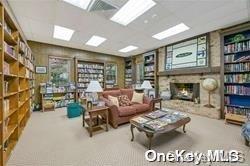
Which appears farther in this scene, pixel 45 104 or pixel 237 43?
pixel 45 104

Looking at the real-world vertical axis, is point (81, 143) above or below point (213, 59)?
below

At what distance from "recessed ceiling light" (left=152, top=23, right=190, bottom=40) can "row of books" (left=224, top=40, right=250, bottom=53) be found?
4.22 ft

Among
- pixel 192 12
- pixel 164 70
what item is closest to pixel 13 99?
pixel 192 12

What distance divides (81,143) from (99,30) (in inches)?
126

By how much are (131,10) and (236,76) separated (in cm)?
342

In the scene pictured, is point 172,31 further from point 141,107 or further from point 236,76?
point 141,107

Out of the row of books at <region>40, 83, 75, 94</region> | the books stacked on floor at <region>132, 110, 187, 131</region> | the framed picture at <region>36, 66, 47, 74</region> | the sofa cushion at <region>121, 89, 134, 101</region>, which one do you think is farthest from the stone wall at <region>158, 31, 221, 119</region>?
the framed picture at <region>36, 66, 47, 74</region>

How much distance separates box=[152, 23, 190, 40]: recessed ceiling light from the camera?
3891 millimetres

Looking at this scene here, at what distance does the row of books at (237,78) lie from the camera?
143 inches

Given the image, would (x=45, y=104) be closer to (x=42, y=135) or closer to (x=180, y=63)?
(x=42, y=135)

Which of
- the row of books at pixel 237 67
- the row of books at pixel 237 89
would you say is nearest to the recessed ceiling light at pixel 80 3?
the row of books at pixel 237 67

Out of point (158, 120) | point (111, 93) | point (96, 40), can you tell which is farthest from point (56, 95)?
point (158, 120)

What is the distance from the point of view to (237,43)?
377cm

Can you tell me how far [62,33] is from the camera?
4516mm
